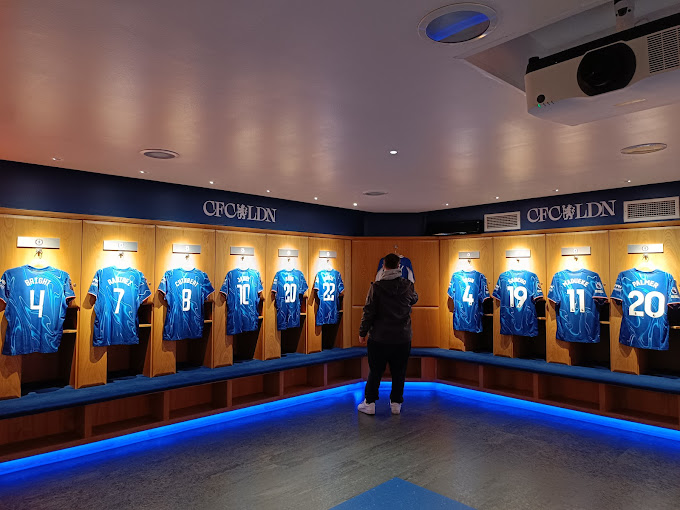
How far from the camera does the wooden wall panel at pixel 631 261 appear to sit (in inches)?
200

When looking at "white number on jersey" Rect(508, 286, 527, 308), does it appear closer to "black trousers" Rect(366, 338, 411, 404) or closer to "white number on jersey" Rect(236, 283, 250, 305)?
"black trousers" Rect(366, 338, 411, 404)

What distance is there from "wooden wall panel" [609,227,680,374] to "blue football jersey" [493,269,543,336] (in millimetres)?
933

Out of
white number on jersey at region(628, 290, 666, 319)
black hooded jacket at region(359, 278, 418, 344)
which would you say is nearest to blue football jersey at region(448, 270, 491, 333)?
white number on jersey at region(628, 290, 666, 319)

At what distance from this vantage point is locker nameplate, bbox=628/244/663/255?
516 cm

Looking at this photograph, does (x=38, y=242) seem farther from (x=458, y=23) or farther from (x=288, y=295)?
(x=458, y=23)

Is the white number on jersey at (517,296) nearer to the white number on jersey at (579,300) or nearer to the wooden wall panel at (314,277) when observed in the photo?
the white number on jersey at (579,300)

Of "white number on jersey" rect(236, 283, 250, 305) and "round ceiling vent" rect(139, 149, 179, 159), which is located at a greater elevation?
"round ceiling vent" rect(139, 149, 179, 159)

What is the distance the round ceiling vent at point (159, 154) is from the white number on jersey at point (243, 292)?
2.10 metres

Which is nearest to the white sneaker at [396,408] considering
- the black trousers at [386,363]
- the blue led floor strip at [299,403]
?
the black trousers at [386,363]

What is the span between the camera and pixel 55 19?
1854 millimetres

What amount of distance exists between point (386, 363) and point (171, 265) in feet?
9.00

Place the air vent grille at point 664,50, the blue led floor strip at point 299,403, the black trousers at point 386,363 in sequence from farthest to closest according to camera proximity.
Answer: the black trousers at point 386,363, the blue led floor strip at point 299,403, the air vent grille at point 664,50

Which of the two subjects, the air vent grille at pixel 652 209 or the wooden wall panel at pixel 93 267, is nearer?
the wooden wall panel at pixel 93 267

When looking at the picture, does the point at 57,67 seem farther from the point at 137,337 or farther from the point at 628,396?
the point at 628,396
